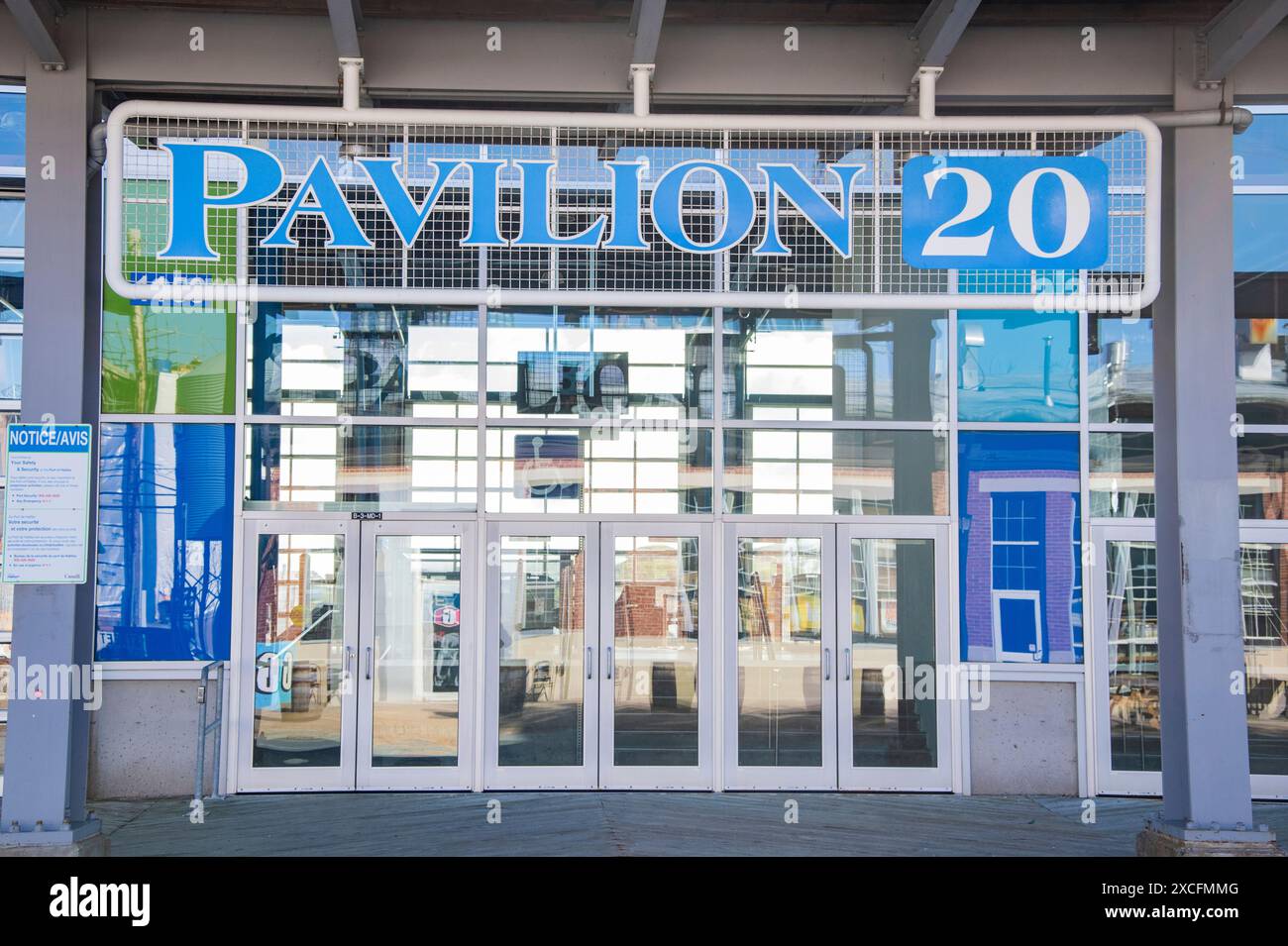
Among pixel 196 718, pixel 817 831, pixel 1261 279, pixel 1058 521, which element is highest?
pixel 1261 279

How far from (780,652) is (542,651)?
1793 millimetres

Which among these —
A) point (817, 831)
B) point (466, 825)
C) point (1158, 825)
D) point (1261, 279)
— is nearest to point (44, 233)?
point (466, 825)

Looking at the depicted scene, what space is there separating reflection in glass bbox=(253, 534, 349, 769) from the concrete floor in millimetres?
390

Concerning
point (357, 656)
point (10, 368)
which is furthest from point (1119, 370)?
point (10, 368)

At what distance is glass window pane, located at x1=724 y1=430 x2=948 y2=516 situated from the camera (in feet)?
28.1

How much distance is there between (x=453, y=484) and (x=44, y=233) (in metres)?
3.35

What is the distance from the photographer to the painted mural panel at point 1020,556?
8461 mm

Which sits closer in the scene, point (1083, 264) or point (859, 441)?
point (1083, 264)

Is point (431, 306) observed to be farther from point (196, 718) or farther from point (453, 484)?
point (196, 718)

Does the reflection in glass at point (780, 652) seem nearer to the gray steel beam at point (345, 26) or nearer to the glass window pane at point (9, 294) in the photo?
the gray steel beam at point (345, 26)

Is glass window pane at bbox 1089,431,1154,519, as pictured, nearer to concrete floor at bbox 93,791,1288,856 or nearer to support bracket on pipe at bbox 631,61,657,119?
concrete floor at bbox 93,791,1288,856

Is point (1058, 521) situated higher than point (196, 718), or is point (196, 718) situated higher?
point (1058, 521)

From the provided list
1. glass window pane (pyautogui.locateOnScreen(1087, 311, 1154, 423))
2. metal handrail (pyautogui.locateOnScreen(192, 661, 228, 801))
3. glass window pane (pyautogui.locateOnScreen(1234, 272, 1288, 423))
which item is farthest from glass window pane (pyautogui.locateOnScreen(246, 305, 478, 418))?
glass window pane (pyautogui.locateOnScreen(1234, 272, 1288, 423))

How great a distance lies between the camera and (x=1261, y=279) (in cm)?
856
